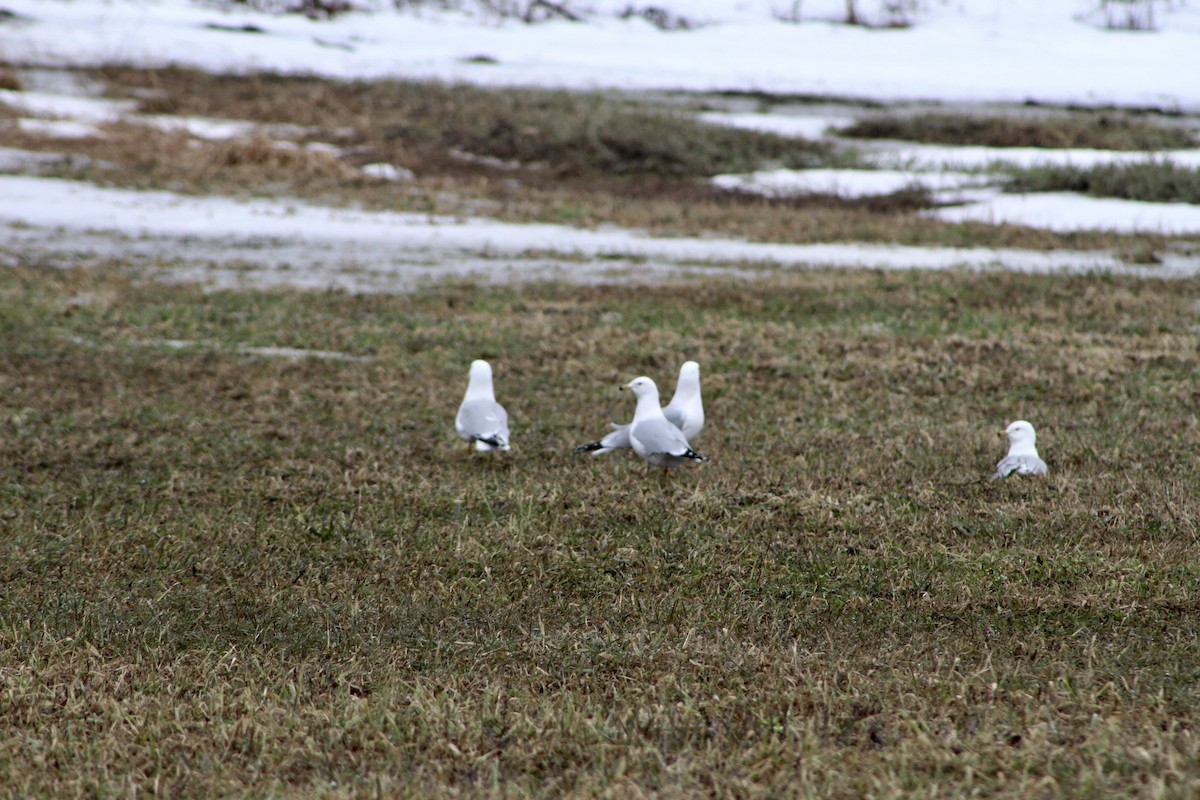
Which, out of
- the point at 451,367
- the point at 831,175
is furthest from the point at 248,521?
the point at 831,175

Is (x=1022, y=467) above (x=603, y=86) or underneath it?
underneath

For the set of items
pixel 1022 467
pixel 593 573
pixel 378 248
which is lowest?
pixel 593 573

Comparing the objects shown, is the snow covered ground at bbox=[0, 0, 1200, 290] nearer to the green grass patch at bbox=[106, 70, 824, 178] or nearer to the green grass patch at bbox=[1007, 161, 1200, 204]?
the green grass patch at bbox=[1007, 161, 1200, 204]

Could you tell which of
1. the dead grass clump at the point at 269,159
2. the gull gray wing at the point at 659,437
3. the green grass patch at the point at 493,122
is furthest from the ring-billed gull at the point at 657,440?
the green grass patch at the point at 493,122

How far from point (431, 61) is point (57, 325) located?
1450 inches

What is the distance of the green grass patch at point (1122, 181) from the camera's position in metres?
24.6

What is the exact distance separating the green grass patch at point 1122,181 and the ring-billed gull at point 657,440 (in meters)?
19.9

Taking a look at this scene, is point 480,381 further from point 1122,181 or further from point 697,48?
point 697,48

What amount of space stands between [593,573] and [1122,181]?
2257 cm

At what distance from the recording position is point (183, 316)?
1382cm

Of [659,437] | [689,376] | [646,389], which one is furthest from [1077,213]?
[659,437]

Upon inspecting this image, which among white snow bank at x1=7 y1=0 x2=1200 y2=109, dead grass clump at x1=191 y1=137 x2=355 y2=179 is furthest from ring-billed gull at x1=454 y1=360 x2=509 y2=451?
white snow bank at x1=7 y1=0 x2=1200 y2=109

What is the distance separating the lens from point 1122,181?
2523cm

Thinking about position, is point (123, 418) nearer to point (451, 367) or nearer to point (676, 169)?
point (451, 367)
